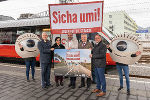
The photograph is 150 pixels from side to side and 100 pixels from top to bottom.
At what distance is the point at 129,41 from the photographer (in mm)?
4316

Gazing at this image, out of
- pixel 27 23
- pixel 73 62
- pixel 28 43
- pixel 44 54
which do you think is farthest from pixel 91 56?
pixel 27 23

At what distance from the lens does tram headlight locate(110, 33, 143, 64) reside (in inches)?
167

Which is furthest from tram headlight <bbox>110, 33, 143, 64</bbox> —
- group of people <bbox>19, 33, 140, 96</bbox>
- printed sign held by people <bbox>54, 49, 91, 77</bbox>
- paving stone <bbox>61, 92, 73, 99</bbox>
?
paving stone <bbox>61, 92, 73, 99</bbox>

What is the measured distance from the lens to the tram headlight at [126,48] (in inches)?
167

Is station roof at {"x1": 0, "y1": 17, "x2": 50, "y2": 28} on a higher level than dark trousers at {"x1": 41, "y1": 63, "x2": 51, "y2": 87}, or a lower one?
higher

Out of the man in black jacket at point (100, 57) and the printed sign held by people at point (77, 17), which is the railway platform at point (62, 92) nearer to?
the man in black jacket at point (100, 57)

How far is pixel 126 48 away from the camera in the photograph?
4.34 metres

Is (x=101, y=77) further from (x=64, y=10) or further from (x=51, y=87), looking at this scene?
(x=64, y=10)

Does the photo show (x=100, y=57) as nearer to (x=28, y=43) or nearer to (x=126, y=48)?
(x=126, y=48)

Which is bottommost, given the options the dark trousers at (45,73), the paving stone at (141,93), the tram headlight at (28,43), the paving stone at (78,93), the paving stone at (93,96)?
the paving stone at (93,96)

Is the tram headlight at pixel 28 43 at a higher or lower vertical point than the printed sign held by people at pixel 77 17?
lower

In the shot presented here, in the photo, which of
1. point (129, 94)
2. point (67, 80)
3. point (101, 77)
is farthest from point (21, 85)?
point (129, 94)

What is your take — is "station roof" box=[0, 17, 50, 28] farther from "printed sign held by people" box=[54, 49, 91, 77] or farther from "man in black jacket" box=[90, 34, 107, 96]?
"man in black jacket" box=[90, 34, 107, 96]

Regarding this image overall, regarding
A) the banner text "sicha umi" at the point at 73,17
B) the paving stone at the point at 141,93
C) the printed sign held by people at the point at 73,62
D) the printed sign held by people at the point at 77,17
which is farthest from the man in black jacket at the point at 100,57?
the paving stone at the point at 141,93
